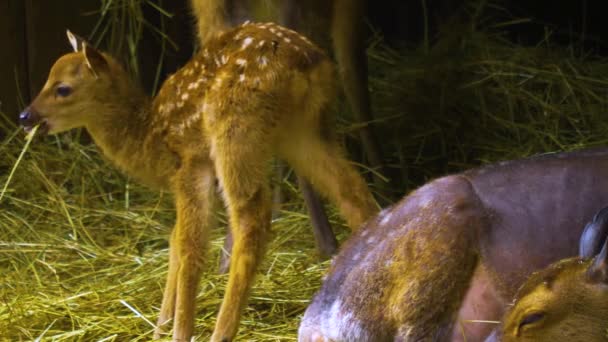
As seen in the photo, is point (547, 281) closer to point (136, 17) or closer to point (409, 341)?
point (409, 341)

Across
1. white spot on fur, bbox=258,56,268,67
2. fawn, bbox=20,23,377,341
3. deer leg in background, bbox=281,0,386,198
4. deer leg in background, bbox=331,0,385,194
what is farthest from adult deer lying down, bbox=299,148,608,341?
deer leg in background, bbox=331,0,385,194

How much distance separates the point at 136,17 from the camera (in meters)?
6.15

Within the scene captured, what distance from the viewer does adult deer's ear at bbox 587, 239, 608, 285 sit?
9.75ft

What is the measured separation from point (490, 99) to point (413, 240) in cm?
324

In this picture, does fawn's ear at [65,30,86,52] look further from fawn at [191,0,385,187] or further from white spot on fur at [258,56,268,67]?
white spot on fur at [258,56,268,67]

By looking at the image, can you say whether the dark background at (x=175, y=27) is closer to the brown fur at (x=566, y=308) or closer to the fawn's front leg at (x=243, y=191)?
the fawn's front leg at (x=243, y=191)

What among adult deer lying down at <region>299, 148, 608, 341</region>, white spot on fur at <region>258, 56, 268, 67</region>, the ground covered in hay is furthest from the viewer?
the ground covered in hay

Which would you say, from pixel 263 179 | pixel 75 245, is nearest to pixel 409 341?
pixel 263 179

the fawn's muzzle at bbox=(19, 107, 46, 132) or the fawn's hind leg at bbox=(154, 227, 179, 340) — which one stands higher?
the fawn's muzzle at bbox=(19, 107, 46, 132)

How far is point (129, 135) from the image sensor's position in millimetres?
4496

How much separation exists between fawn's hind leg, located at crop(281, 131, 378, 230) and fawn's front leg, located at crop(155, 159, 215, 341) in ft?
1.12

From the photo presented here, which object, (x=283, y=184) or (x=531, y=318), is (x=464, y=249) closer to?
(x=531, y=318)

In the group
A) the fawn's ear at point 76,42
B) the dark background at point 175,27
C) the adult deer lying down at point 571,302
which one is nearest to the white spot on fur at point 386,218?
the adult deer lying down at point 571,302

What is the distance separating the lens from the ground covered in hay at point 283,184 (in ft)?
14.9
